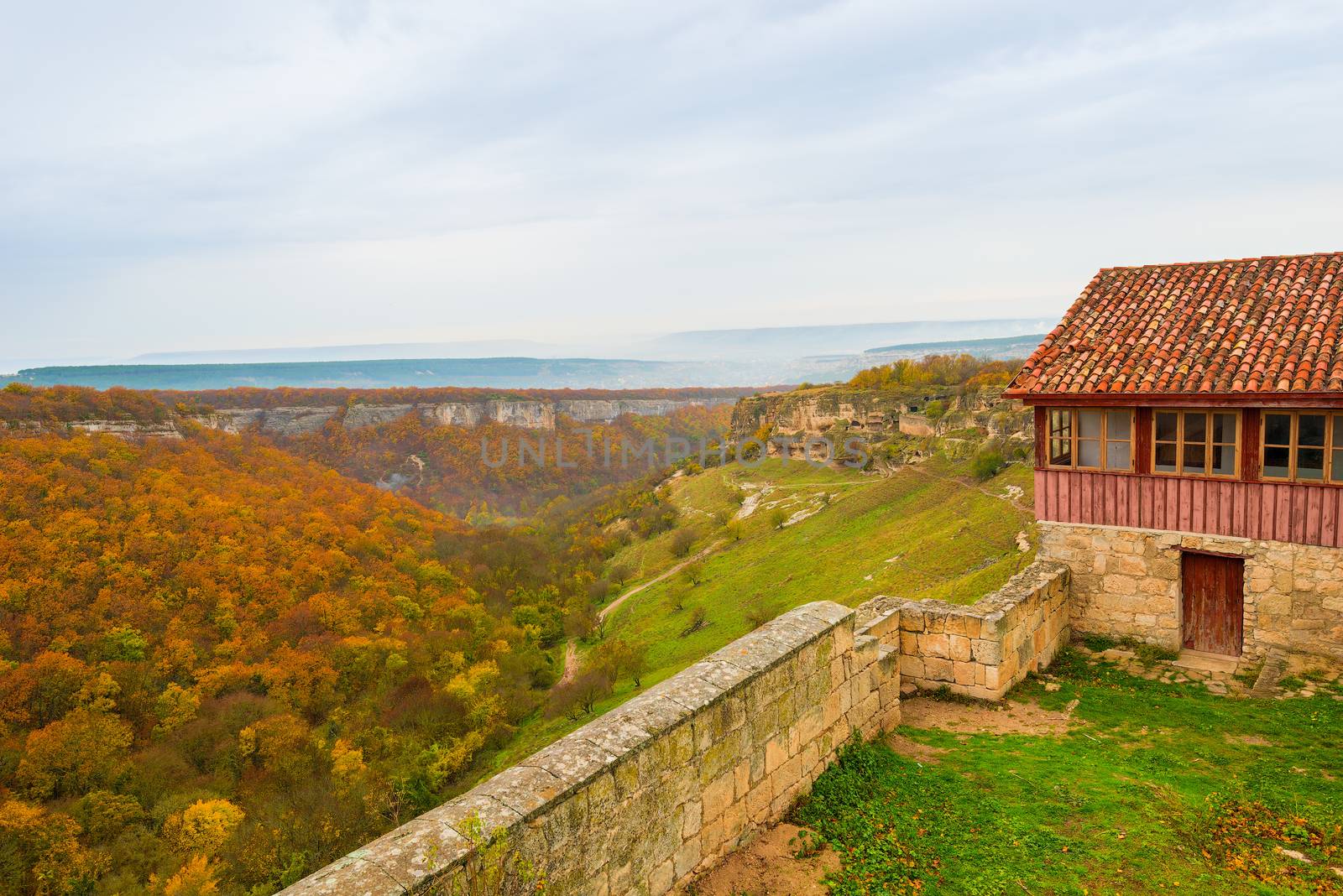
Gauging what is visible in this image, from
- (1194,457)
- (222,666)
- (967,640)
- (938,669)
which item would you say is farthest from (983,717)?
(222,666)

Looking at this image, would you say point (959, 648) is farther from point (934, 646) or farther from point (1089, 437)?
point (1089, 437)

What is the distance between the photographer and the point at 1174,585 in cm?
1211

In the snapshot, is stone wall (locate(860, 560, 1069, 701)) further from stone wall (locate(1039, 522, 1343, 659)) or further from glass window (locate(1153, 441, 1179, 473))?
glass window (locate(1153, 441, 1179, 473))

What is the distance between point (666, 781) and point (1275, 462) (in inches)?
446

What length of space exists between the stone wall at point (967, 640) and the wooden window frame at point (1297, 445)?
159 inches

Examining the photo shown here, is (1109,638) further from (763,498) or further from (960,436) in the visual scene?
(763,498)

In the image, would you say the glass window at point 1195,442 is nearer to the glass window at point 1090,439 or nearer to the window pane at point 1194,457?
the window pane at point 1194,457

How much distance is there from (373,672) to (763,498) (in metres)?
29.3

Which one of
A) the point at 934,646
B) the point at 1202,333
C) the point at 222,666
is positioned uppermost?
the point at 1202,333

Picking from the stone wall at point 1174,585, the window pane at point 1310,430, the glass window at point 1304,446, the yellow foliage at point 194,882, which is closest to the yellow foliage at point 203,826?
the yellow foliage at point 194,882

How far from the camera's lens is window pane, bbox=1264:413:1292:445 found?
36.2 ft

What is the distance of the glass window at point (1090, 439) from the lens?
12487mm

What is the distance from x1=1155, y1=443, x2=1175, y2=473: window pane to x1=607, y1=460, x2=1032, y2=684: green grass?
8723 millimetres

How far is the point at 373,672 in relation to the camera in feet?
133
